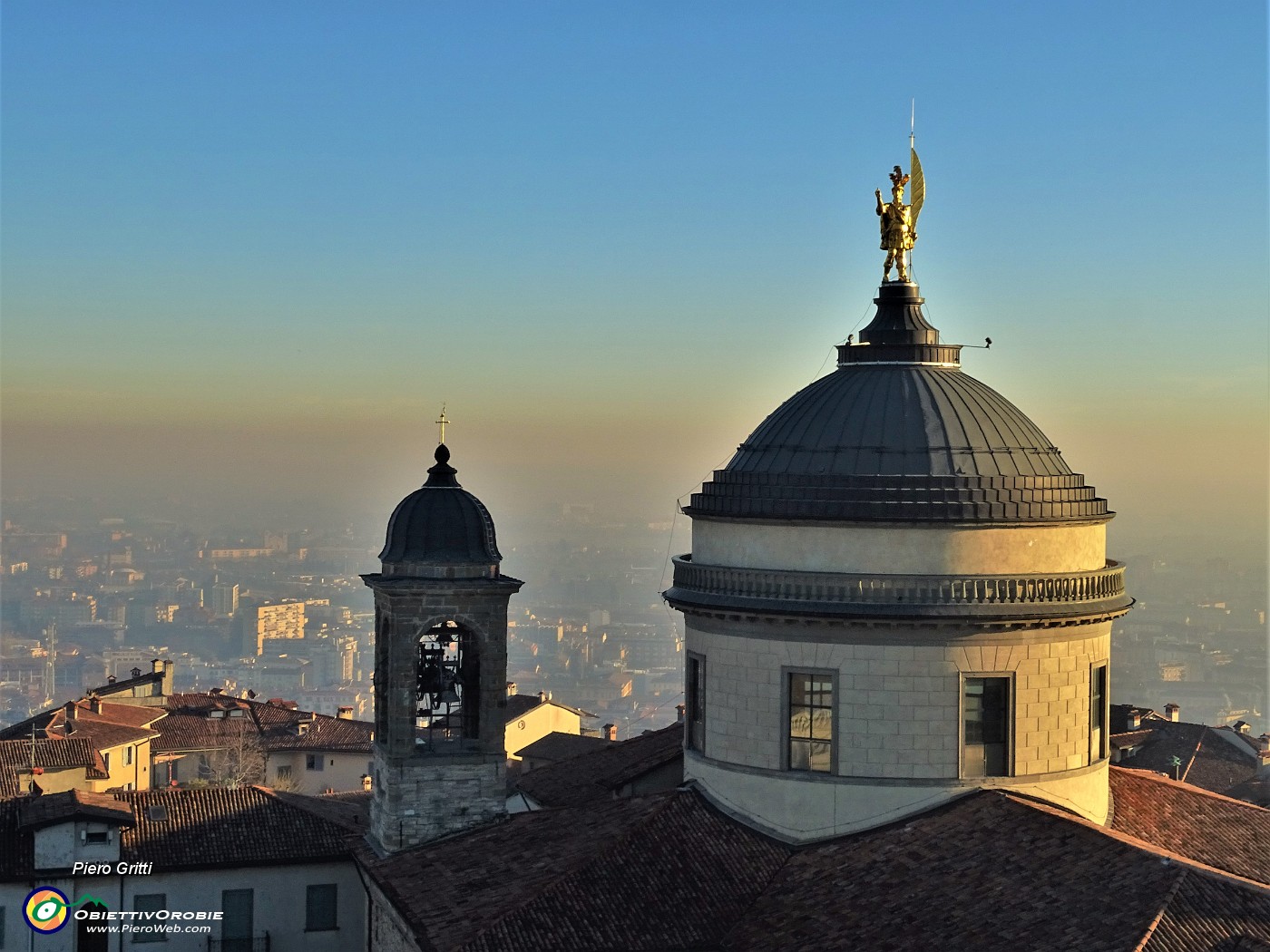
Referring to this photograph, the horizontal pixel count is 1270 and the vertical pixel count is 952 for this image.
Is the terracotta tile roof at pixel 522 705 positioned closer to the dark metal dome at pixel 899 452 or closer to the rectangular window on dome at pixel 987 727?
the dark metal dome at pixel 899 452

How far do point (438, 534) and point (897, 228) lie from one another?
30.9 feet

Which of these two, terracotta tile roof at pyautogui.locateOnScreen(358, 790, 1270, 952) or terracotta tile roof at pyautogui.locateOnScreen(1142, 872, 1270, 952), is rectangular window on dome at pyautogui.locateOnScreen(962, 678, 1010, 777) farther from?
terracotta tile roof at pyautogui.locateOnScreen(1142, 872, 1270, 952)

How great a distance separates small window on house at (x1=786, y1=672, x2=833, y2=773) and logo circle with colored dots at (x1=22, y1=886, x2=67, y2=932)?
1587 centimetres

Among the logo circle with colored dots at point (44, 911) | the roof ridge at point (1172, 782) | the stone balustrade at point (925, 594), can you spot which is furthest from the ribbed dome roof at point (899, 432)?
the logo circle with colored dots at point (44, 911)

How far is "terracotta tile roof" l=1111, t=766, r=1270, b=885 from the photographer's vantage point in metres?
28.9

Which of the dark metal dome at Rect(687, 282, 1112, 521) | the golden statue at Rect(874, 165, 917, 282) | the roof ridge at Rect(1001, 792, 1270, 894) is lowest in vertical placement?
the roof ridge at Rect(1001, 792, 1270, 894)

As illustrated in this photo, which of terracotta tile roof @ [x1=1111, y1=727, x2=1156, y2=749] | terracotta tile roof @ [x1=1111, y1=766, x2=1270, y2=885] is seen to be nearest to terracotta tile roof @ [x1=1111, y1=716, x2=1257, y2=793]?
terracotta tile roof @ [x1=1111, y1=727, x2=1156, y2=749]

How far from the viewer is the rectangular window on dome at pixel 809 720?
28641 mm

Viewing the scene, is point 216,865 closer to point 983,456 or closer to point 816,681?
point 816,681

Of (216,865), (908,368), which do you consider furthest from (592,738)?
(908,368)

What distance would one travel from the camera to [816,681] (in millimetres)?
28719

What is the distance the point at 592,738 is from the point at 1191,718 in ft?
373

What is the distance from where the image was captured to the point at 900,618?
91.4 feet

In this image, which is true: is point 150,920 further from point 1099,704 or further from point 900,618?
point 1099,704
